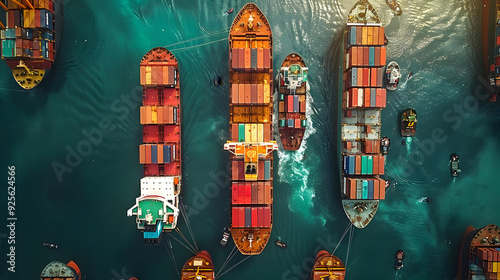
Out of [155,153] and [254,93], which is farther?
[155,153]

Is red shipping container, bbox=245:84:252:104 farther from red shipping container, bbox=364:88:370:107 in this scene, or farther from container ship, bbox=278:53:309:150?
red shipping container, bbox=364:88:370:107

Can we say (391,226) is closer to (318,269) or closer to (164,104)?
(318,269)

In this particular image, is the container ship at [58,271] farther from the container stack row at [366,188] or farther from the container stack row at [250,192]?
the container stack row at [366,188]

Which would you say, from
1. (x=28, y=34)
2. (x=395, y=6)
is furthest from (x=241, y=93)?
(x=28, y=34)

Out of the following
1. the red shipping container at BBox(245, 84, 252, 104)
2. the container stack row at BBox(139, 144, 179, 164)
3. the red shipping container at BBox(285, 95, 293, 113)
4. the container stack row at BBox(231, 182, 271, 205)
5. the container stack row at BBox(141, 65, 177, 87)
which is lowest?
the container stack row at BBox(231, 182, 271, 205)

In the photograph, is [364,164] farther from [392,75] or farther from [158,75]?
[158,75]

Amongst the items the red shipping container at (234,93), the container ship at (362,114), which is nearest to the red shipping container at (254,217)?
the container ship at (362,114)

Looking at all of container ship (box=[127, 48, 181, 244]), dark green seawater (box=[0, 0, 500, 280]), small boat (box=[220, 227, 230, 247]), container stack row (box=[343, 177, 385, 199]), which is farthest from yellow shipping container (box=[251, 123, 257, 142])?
small boat (box=[220, 227, 230, 247])
